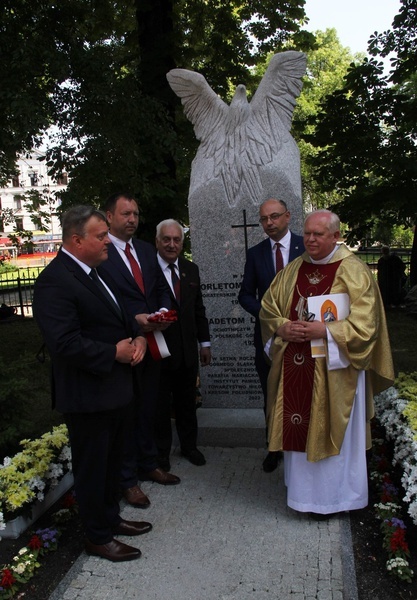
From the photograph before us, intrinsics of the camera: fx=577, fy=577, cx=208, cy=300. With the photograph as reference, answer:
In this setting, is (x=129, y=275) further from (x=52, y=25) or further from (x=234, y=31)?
(x=234, y=31)

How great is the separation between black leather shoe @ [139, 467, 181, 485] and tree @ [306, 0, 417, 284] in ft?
27.7

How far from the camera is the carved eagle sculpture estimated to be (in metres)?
5.36

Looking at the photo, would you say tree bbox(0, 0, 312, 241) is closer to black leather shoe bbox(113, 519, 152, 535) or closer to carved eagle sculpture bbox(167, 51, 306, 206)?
carved eagle sculpture bbox(167, 51, 306, 206)

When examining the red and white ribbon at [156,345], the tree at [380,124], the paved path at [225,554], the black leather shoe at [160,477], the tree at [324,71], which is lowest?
the paved path at [225,554]

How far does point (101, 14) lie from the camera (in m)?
10.5

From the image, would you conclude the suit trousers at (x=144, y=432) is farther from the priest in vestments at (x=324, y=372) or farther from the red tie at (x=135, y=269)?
the priest in vestments at (x=324, y=372)

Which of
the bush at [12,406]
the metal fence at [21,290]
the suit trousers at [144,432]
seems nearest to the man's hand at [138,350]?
the suit trousers at [144,432]

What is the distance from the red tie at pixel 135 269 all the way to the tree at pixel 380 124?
26.7 ft

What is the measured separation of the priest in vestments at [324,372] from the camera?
11.6 feet

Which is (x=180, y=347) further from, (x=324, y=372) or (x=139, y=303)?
(x=324, y=372)

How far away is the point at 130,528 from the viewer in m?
3.65

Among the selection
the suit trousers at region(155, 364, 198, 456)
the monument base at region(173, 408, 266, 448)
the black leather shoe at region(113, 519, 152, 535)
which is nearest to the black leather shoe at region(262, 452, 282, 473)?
the monument base at region(173, 408, 266, 448)

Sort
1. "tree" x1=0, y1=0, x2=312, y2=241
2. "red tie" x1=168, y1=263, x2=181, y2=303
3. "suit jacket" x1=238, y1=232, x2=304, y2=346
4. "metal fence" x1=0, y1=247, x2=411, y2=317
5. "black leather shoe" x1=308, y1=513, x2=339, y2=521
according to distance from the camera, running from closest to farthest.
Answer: "black leather shoe" x1=308, y1=513, x2=339, y2=521, "suit jacket" x1=238, y1=232, x2=304, y2=346, "red tie" x1=168, y1=263, x2=181, y2=303, "tree" x1=0, y1=0, x2=312, y2=241, "metal fence" x1=0, y1=247, x2=411, y2=317

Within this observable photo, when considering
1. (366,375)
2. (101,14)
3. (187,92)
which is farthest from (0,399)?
(101,14)
